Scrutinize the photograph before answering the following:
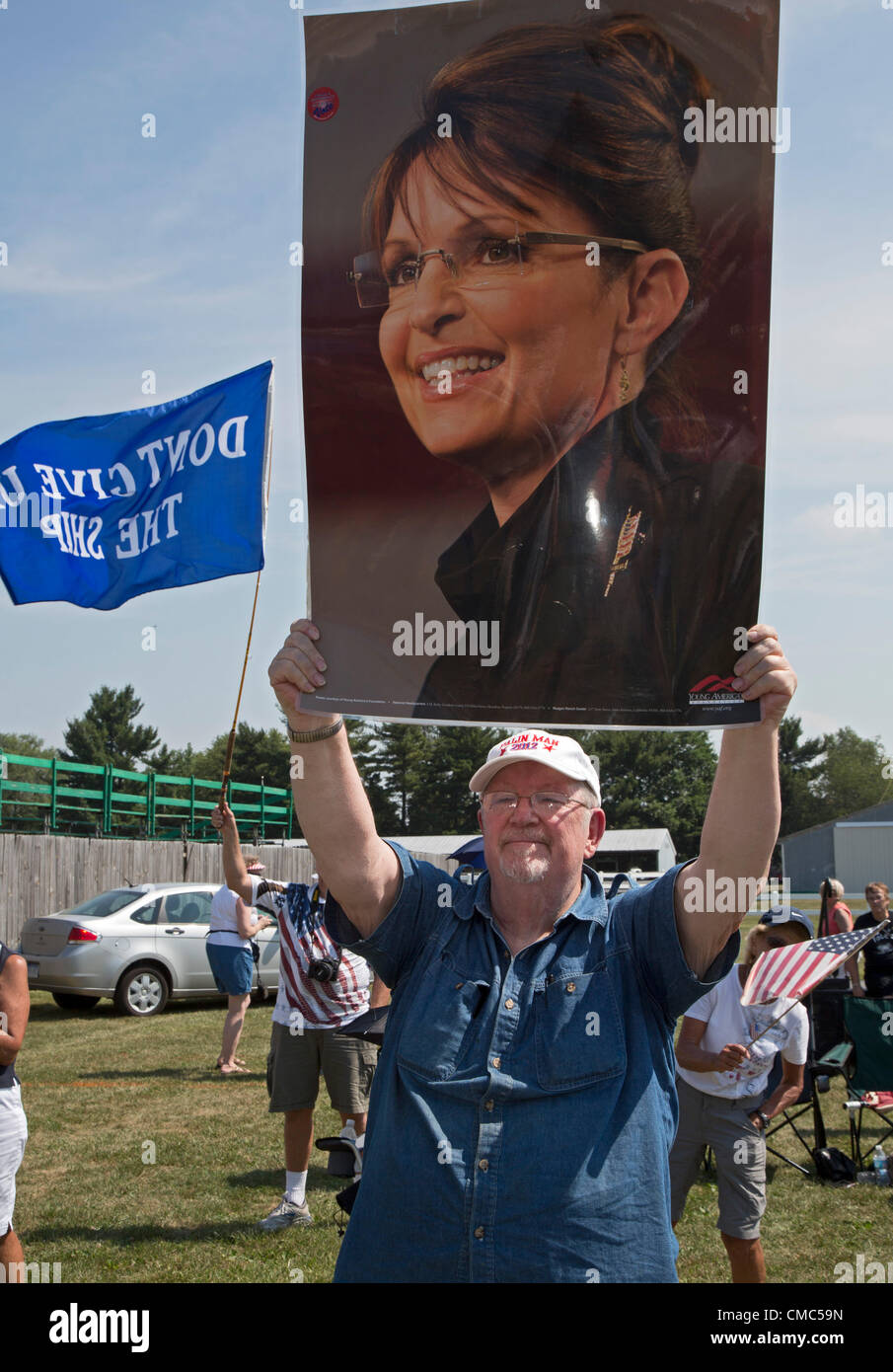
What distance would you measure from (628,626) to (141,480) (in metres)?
7.01

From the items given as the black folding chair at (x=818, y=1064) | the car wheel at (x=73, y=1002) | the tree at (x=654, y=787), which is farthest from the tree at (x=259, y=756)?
the black folding chair at (x=818, y=1064)

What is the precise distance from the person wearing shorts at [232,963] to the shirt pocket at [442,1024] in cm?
963

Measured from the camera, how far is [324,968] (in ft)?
23.8

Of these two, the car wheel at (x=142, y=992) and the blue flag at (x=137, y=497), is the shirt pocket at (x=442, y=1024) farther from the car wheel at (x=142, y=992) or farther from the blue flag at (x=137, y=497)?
the car wheel at (x=142, y=992)

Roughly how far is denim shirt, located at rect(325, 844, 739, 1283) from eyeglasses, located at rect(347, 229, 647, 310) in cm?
153

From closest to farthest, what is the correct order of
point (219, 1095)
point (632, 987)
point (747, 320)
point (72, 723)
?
point (747, 320), point (632, 987), point (219, 1095), point (72, 723)

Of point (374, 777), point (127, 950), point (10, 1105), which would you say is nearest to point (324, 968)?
point (10, 1105)

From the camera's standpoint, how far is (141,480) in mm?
8914

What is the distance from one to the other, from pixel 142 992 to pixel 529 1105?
14.9 meters

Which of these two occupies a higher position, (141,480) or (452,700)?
(141,480)

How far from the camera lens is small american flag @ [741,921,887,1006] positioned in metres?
6.09

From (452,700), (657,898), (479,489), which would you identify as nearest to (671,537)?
(479,489)

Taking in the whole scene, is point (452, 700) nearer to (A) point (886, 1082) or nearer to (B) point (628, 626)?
(B) point (628, 626)

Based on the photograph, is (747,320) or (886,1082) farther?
(886,1082)
